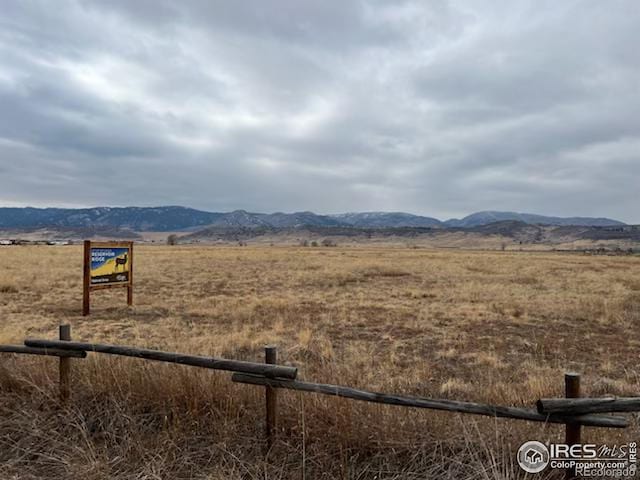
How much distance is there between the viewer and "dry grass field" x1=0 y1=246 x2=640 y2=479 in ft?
12.8

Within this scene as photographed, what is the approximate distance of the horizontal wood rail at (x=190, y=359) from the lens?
413 centimetres

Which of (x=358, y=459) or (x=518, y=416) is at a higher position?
(x=518, y=416)

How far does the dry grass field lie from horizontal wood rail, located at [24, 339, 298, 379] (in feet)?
1.15

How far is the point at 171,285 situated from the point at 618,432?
20.3 metres

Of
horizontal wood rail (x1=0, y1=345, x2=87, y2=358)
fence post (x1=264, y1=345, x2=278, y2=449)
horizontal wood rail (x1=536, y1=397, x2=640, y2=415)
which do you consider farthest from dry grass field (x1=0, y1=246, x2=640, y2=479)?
horizontal wood rail (x1=536, y1=397, x2=640, y2=415)

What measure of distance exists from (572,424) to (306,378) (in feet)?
12.1

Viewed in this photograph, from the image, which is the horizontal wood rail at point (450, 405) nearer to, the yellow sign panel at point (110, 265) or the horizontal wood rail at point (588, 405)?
the horizontal wood rail at point (588, 405)

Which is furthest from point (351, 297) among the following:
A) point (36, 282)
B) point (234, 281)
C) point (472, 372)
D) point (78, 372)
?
point (36, 282)

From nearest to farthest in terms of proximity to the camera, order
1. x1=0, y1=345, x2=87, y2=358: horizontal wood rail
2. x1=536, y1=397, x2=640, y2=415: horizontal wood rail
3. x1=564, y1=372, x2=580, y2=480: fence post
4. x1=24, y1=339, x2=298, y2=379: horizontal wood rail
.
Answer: x1=536, y1=397, x2=640, y2=415: horizontal wood rail → x1=564, y1=372, x2=580, y2=480: fence post → x1=24, y1=339, x2=298, y2=379: horizontal wood rail → x1=0, y1=345, x2=87, y2=358: horizontal wood rail

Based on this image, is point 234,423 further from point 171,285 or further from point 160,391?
point 171,285

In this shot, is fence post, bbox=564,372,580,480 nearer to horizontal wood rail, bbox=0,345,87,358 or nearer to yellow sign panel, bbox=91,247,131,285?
horizontal wood rail, bbox=0,345,87,358

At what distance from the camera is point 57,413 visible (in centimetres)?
473

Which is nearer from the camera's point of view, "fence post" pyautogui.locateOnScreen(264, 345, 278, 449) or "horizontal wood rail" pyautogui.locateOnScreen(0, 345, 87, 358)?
"fence post" pyautogui.locateOnScreen(264, 345, 278, 449)

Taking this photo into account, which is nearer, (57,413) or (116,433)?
(116,433)
